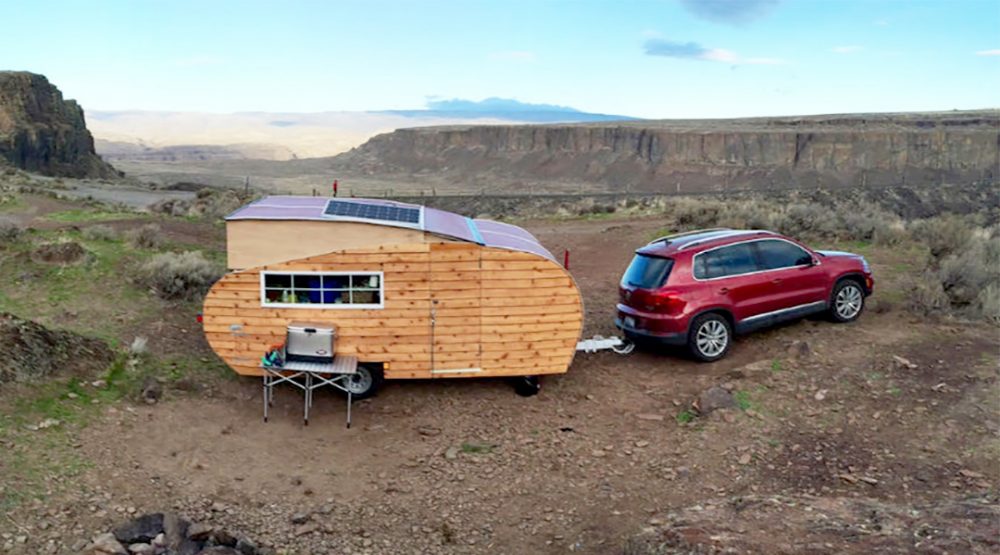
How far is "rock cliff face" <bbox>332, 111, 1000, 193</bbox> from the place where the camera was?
75312 mm

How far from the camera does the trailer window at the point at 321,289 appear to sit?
952 cm

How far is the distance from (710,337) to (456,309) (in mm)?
3762

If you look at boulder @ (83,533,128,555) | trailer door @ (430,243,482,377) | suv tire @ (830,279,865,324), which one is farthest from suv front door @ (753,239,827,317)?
boulder @ (83,533,128,555)

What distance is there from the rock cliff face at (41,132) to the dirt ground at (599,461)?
207 ft

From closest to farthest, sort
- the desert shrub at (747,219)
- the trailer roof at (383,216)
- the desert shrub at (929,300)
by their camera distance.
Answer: the trailer roof at (383,216)
the desert shrub at (929,300)
the desert shrub at (747,219)

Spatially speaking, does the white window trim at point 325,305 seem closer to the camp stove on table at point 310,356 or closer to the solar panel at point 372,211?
the camp stove on table at point 310,356

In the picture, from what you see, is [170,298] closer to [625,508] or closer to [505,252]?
[505,252]

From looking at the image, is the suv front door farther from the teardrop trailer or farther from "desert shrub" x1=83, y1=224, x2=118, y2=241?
"desert shrub" x1=83, y1=224, x2=118, y2=241

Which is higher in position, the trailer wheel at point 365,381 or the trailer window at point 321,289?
the trailer window at point 321,289

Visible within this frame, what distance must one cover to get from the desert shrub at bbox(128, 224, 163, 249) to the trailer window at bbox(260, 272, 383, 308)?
8.56m

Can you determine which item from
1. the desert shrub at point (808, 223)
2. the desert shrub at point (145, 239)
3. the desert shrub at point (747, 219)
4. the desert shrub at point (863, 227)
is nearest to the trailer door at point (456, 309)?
the desert shrub at point (145, 239)

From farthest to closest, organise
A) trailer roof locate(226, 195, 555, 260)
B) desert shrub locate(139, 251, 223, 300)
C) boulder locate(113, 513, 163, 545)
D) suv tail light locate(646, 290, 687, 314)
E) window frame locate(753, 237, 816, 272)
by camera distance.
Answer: desert shrub locate(139, 251, 223, 300)
window frame locate(753, 237, 816, 272)
suv tail light locate(646, 290, 687, 314)
trailer roof locate(226, 195, 555, 260)
boulder locate(113, 513, 163, 545)

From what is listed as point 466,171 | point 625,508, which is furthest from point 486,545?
point 466,171

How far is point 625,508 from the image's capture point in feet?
24.3
